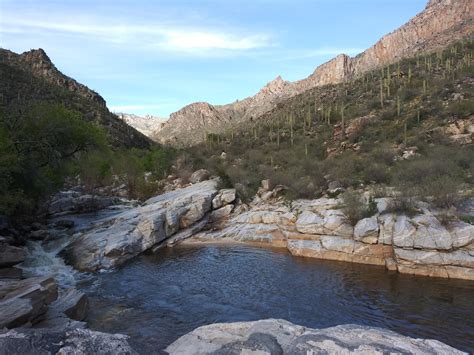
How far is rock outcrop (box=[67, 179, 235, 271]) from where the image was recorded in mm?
19406

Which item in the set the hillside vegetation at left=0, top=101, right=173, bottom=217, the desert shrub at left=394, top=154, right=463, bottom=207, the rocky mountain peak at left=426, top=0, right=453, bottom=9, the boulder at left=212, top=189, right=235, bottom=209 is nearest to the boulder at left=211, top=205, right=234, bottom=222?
the boulder at left=212, top=189, right=235, bottom=209

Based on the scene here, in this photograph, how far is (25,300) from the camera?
10211 millimetres

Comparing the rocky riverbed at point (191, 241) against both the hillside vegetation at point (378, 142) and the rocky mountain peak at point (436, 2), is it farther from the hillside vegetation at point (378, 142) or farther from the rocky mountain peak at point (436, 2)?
the rocky mountain peak at point (436, 2)

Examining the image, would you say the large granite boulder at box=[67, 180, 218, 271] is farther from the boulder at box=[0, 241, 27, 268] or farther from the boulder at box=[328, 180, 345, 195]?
the boulder at box=[328, 180, 345, 195]

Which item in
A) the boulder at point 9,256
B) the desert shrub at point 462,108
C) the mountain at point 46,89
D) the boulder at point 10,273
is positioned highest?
the mountain at point 46,89

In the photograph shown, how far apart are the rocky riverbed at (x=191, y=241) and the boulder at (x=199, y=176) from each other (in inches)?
232

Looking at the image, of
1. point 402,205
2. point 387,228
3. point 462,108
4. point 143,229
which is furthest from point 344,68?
point 387,228

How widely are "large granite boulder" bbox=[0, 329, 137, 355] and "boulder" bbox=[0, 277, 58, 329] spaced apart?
3257 mm

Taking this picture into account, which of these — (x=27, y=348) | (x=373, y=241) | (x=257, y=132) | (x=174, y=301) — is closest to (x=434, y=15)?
(x=257, y=132)

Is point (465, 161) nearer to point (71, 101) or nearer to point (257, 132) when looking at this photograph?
point (257, 132)

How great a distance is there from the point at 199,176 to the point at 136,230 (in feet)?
49.1

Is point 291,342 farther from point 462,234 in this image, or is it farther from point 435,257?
point 462,234

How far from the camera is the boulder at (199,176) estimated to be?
119ft

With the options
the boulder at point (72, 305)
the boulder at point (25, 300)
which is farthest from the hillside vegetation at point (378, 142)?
the boulder at point (25, 300)
